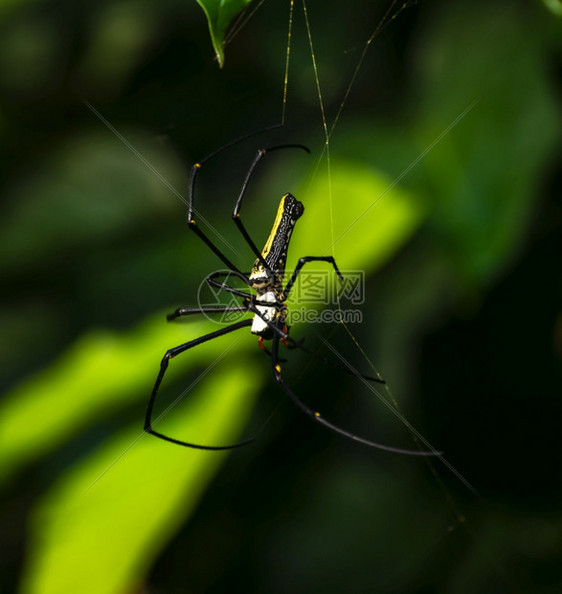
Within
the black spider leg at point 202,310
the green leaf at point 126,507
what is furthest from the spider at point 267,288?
→ the green leaf at point 126,507

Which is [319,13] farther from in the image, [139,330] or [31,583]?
[31,583]

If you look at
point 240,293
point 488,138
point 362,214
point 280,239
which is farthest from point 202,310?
point 488,138

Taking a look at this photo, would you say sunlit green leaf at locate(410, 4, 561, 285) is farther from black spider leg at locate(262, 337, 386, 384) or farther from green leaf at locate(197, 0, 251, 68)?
green leaf at locate(197, 0, 251, 68)

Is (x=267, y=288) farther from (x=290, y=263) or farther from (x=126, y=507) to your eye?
(x=126, y=507)

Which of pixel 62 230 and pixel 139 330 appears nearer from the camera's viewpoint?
pixel 139 330

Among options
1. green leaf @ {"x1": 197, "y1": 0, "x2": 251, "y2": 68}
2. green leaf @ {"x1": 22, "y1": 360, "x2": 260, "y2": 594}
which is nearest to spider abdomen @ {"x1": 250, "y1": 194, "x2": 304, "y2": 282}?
green leaf @ {"x1": 22, "y1": 360, "x2": 260, "y2": 594}

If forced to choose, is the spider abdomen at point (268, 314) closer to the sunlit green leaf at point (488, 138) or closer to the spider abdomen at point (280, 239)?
the spider abdomen at point (280, 239)

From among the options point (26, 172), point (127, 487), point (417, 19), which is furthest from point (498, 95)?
point (26, 172)
